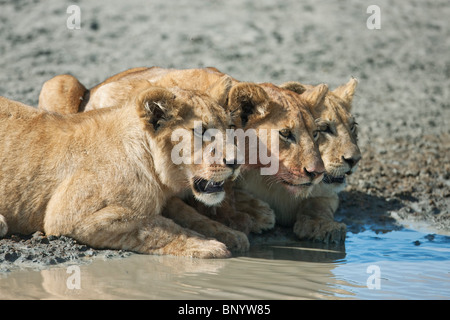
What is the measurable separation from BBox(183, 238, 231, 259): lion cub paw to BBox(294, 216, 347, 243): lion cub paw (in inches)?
50.8

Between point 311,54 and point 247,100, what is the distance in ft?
26.4

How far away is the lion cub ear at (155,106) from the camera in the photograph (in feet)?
18.9

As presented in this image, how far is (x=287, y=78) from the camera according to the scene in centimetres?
1276

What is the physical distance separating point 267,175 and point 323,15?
33.1 feet

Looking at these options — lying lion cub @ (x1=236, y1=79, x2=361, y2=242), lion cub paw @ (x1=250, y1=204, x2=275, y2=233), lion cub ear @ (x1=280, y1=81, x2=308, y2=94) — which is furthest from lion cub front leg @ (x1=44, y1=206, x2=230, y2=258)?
lion cub ear @ (x1=280, y1=81, x2=308, y2=94)

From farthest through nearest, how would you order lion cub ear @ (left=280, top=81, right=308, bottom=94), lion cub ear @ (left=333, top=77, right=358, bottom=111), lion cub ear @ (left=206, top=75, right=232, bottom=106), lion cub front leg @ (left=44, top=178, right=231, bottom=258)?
lion cub ear @ (left=333, top=77, right=358, bottom=111) → lion cub ear @ (left=280, top=81, right=308, bottom=94) → lion cub ear @ (left=206, top=75, right=232, bottom=106) → lion cub front leg @ (left=44, top=178, right=231, bottom=258)

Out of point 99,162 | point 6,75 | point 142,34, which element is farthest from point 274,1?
point 99,162

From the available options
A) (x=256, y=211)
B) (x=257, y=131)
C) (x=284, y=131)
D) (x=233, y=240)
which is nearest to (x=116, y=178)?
(x=233, y=240)

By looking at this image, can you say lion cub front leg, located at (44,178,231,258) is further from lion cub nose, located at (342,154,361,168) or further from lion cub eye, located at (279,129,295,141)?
lion cub nose, located at (342,154,361,168)

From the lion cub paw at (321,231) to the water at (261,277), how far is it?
→ 0.25m

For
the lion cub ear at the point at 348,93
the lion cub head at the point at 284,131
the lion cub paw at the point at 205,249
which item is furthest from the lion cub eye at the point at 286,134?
the lion cub ear at the point at 348,93

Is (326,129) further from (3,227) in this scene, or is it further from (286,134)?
(3,227)

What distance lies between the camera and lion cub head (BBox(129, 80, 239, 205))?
226 inches
